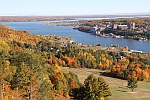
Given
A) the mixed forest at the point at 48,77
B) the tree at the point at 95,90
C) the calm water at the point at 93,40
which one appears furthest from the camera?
the calm water at the point at 93,40

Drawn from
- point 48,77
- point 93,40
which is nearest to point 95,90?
point 48,77

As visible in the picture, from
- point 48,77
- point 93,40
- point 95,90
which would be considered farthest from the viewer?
point 93,40

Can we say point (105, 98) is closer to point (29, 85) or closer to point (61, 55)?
point (29, 85)

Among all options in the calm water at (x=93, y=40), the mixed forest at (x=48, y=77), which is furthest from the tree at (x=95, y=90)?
the calm water at (x=93, y=40)

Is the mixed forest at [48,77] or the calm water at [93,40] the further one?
the calm water at [93,40]

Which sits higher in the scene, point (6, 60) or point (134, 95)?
point (6, 60)

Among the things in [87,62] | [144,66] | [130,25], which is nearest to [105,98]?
[144,66]

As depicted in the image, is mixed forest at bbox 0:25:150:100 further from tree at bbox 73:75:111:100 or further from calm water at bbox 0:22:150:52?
calm water at bbox 0:22:150:52

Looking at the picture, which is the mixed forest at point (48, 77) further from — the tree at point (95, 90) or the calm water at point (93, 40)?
the calm water at point (93, 40)

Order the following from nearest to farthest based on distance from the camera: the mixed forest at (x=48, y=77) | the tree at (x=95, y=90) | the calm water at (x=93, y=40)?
the mixed forest at (x=48, y=77)
the tree at (x=95, y=90)
the calm water at (x=93, y=40)

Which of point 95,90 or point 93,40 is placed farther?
point 93,40

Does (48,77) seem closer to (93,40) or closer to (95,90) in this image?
(95,90)
